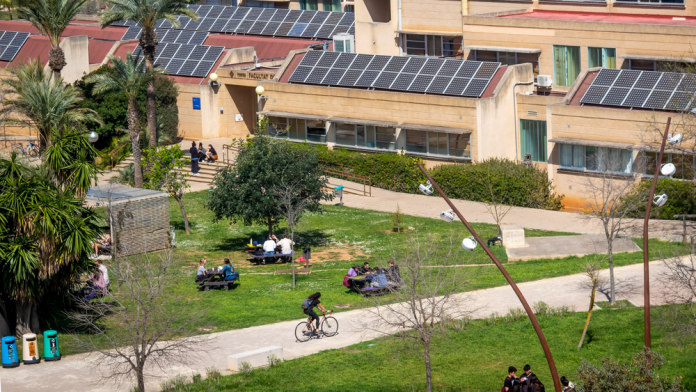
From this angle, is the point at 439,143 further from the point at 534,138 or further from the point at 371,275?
the point at 371,275

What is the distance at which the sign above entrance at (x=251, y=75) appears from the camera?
5225 cm

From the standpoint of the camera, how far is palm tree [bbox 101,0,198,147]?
4259 cm

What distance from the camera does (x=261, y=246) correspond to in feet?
114

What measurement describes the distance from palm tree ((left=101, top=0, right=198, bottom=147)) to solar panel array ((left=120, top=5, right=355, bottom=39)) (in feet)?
60.7

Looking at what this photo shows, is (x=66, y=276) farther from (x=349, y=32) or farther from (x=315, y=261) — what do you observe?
(x=349, y=32)

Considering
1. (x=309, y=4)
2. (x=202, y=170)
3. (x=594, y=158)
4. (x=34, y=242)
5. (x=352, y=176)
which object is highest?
(x=309, y=4)

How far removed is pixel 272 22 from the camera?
213ft

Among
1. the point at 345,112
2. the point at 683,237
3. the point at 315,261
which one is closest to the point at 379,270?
the point at 315,261

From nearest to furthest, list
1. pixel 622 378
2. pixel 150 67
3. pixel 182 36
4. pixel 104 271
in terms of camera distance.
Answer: pixel 622 378 → pixel 104 271 → pixel 150 67 → pixel 182 36

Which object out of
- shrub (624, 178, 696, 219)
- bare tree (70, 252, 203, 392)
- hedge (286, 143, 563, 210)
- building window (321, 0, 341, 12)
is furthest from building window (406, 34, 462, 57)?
bare tree (70, 252, 203, 392)

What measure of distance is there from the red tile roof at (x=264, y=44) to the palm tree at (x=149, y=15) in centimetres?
1415

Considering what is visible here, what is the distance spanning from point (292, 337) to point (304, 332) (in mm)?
516

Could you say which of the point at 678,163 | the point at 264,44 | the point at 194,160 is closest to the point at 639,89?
the point at 678,163

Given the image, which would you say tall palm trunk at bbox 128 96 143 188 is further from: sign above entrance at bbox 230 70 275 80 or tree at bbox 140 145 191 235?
sign above entrance at bbox 230 70 275 80
